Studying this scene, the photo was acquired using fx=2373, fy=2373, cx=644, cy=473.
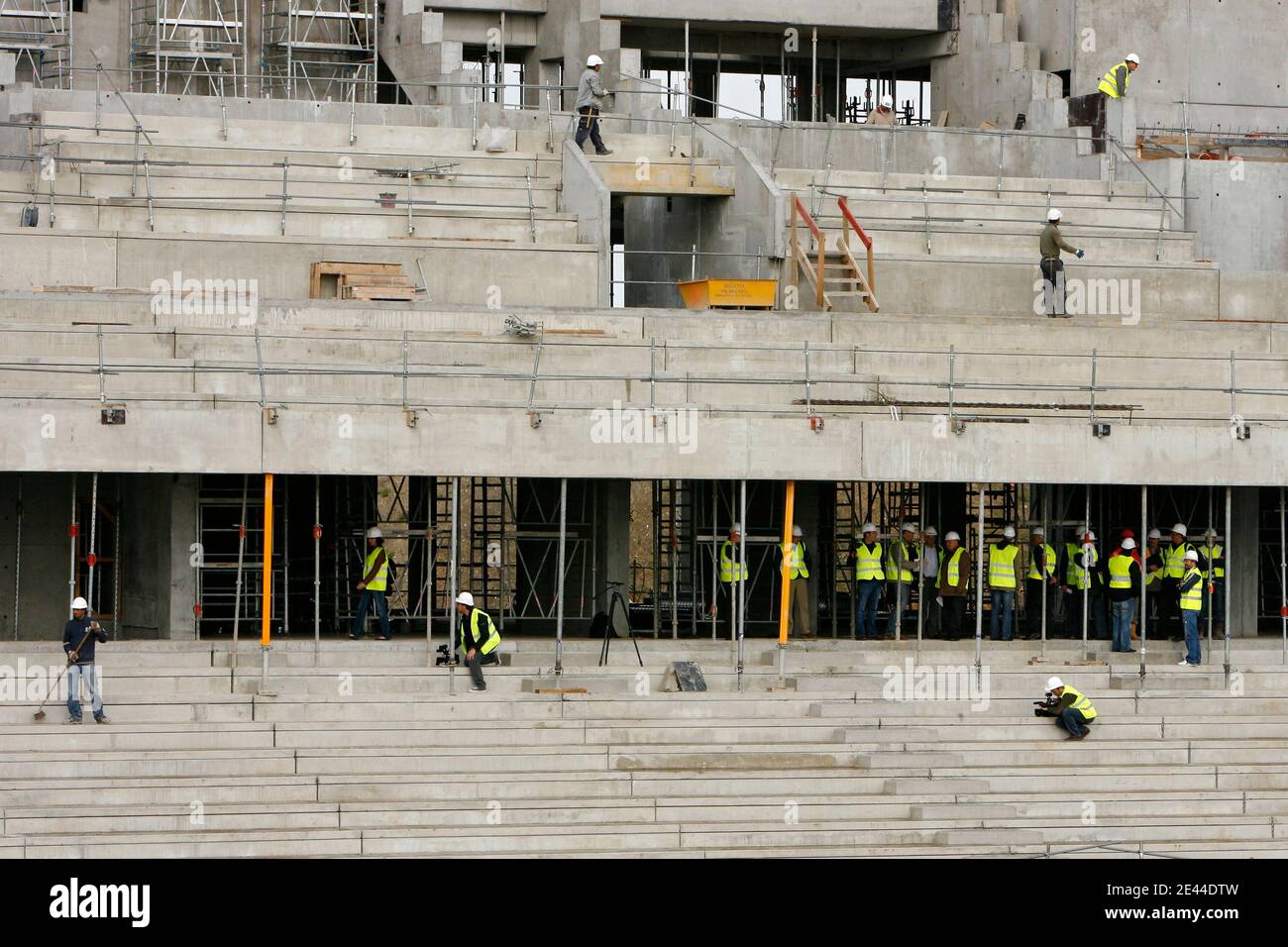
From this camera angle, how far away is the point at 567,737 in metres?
23.2

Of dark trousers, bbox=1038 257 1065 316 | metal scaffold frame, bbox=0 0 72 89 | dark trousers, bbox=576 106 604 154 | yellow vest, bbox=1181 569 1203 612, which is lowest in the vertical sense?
yellow vest, bbox=1181 569 1203 612

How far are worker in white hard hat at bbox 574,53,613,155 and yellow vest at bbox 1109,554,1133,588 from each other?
11.6 metres

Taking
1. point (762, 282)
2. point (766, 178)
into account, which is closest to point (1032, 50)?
point (766, 178)

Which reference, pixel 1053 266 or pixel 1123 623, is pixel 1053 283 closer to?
pixel 1053 266

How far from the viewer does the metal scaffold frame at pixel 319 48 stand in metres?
40.1

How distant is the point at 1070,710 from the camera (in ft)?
78.8

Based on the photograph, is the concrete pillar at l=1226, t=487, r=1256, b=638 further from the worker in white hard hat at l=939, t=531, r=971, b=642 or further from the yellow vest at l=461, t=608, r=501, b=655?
the yellow vest at l=461, t=608, r=501, b=655

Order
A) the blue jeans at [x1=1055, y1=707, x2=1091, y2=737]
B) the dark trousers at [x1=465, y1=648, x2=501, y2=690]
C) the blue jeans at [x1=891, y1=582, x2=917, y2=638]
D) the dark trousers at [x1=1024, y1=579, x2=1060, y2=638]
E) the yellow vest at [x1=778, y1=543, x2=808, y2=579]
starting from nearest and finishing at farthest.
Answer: the blue jeans at [x1=1055, y1=707, x2=1091, y2=737], the dark trousers at [x1=465, y1=648, x2=501, y2=690], the yellow vest at [x1=778, y1=543, x2=808, y2=579], the blue jeans at [x1=891, y1=582, x2=917, y2=638], the dark trousers at [x1=1024, y1=579, x2=1060, y2=638]

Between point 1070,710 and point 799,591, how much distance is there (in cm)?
454

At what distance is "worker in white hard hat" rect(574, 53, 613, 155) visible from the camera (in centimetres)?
3516

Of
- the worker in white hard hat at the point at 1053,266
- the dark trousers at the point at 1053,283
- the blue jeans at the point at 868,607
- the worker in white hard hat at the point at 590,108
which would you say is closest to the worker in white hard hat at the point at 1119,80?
the worker in white hard hat at the point at 1053,266

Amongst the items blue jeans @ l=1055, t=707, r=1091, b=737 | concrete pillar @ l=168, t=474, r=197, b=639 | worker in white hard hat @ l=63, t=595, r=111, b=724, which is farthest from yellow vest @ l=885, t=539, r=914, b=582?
worker in white hard hat @ l=63, t=595, r=111, b=724

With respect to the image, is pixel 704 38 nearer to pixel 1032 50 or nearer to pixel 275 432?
pixel 1032 50

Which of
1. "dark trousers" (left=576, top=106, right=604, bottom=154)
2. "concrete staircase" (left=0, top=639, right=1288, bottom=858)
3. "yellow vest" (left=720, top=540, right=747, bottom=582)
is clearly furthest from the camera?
"dark trousers" (left=576, top=106, right=604, bottom=154)
